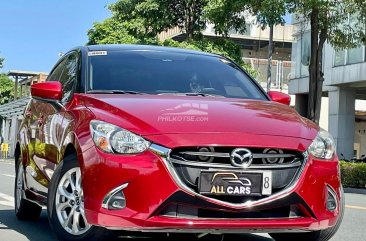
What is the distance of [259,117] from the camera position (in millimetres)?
4492

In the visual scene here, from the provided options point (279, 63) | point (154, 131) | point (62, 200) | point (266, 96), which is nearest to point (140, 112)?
point (154, 131)

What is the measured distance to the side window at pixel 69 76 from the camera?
17.9 ft

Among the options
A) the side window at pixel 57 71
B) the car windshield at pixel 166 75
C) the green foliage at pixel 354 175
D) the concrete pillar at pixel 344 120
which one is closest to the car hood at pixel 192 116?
the car windshield at pixel 166 75

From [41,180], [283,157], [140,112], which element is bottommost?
[41,180]

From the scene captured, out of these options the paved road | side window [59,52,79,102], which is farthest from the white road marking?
side window [59,52,79,102]

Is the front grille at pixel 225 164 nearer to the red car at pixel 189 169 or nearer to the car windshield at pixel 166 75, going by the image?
the red car at pixel 189 169

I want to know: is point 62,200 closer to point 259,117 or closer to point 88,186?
point 88,186

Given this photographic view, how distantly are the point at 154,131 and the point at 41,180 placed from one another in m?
1.97

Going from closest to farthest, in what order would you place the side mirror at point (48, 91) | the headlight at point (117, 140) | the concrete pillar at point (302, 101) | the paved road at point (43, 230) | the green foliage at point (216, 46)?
the headlight at point (117, 140)
the side mirror at point (48, 91)
the paved road at point (43, 230)
the green foliage at point (216, 46)
the concrete pillar at point (302, 101)

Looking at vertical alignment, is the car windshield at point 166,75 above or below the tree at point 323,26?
below

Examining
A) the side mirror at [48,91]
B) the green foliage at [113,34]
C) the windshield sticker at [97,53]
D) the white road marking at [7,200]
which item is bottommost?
the white road marking at [7,200]

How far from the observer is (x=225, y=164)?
160 inches

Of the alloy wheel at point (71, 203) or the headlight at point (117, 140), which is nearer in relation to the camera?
the headlight at point (117, 140)

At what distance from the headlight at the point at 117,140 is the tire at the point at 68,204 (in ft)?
1.19
